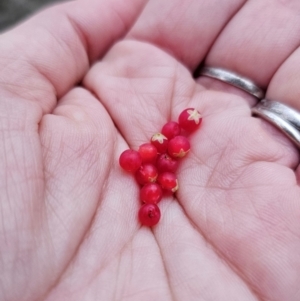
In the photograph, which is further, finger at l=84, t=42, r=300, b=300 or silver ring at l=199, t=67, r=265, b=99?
silver ring at l=199, t=67, r=265, b=99

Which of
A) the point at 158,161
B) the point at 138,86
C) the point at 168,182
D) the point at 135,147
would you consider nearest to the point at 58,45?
the point at 138,86

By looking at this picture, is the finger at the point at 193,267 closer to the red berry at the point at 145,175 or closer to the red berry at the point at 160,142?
the red berry at the point at 145,175

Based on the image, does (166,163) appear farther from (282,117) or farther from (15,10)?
(15,10)

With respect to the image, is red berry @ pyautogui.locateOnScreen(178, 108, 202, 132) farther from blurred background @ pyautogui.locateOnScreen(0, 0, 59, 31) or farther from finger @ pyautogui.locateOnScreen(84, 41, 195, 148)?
blurred background @ pyautogui.locateOnScreen(0, 0, 59, 31)

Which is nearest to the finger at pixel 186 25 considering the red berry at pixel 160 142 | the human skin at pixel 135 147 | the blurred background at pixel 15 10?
the human skin at pixel 135 147

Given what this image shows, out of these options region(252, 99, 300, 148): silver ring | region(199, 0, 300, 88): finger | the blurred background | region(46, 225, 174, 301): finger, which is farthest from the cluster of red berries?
the blurred background
